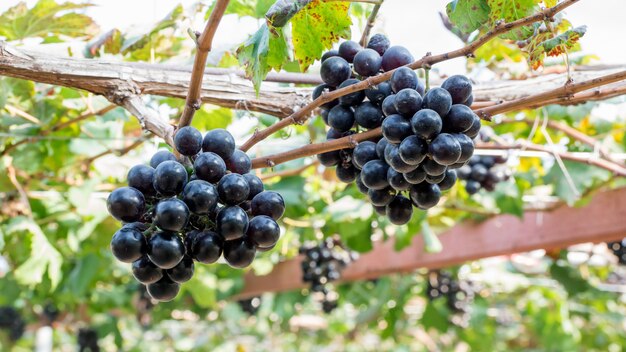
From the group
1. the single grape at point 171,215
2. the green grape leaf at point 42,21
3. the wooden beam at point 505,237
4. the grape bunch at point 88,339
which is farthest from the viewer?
the grape bunch at point 88,339

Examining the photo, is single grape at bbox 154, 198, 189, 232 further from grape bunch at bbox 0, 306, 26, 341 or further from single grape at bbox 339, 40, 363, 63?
grape bunch at bbox 0, 306, 26, 341

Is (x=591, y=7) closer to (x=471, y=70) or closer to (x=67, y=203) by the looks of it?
(x=471, y=70)

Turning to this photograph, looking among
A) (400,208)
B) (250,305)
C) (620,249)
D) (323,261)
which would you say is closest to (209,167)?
(400,208)

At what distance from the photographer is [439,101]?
1001 mm

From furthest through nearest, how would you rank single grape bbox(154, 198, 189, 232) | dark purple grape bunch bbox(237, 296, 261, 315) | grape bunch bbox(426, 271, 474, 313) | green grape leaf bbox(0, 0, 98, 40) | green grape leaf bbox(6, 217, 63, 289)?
dark purple grape bunch bbox(237, 296, 261, 315), grape bunch bbox(426, 271, 474, 313), green grape leaf bbox(6, 217, 63, 289), green grape leaf bbox(0, 0, 98, 40), single grape bbox(154, 198, 189, 232)

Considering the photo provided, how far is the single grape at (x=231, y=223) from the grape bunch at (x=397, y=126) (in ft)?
0.91

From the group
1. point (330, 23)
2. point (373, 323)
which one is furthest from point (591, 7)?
point (373, 323)

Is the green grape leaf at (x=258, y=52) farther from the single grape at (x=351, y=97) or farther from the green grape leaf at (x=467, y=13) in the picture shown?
the green grape leaf at (x=467, y=13)

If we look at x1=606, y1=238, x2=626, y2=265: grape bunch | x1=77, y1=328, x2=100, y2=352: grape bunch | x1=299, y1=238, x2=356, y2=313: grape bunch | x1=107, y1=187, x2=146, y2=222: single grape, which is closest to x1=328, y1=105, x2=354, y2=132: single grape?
x1=107, y1=187, x2=146, y2=222: single grape

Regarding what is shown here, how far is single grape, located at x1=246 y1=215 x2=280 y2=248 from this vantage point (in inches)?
37.5

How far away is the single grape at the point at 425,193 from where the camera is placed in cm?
114

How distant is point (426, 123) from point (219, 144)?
0.33m

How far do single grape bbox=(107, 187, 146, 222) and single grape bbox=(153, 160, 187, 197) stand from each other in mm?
37

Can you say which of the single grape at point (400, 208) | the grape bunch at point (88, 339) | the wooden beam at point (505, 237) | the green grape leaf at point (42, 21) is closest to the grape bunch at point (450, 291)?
the wooden beam at point (505, 237)
